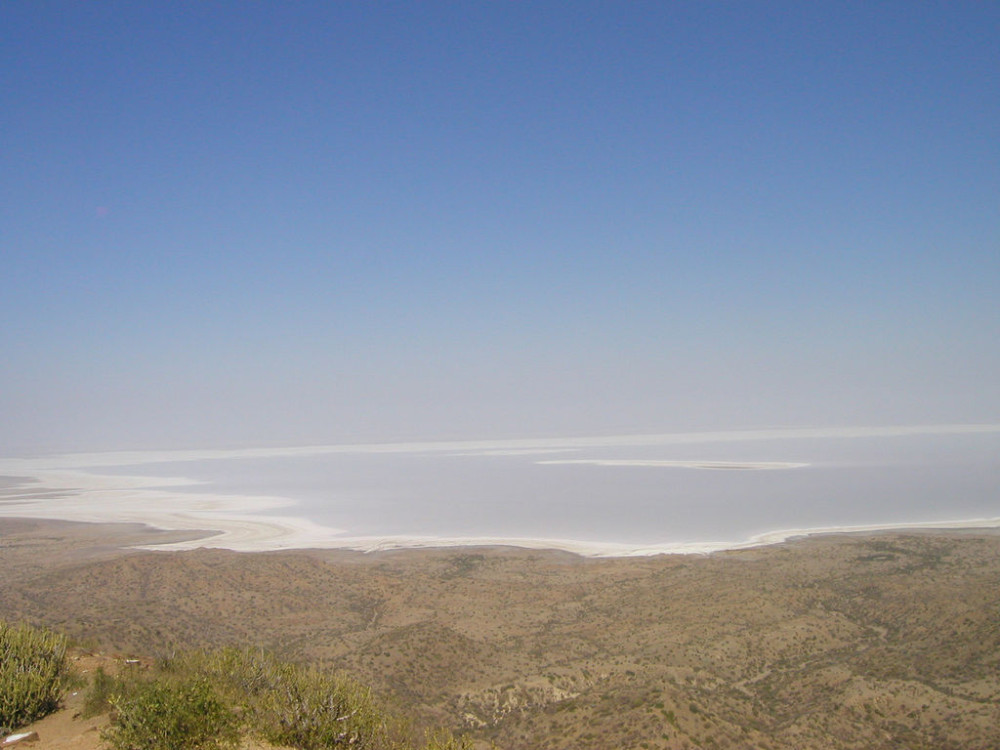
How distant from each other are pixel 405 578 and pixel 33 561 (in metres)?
16.3

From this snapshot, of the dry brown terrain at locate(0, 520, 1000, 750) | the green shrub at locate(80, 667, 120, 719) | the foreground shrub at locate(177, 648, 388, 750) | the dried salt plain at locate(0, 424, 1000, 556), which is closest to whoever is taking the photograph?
the foreground shrub at locate(177, 648, 388, 750)

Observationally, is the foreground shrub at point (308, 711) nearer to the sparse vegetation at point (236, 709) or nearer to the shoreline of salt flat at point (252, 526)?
the sparse vegetation at point (236, 709)

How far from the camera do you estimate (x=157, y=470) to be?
73750 mm

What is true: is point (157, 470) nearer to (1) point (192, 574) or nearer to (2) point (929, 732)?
(1) point (192, 574)

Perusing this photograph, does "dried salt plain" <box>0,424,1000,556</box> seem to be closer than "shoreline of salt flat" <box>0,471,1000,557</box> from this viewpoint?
No

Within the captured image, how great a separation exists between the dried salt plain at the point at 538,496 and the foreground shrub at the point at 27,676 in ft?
75.5

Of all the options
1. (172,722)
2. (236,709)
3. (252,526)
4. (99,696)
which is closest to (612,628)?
(236,709)

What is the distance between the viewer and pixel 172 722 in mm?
6727

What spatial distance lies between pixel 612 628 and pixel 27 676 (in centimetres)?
1472

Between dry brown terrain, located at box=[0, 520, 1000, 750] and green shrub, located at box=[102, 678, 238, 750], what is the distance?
24.6ft

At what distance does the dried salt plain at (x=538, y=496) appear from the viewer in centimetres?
3422

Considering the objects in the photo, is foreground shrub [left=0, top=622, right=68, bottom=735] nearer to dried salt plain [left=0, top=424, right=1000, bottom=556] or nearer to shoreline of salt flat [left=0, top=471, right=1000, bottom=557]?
shoreline of salt flat [left=0, top=471, right=1000, bottom=557]

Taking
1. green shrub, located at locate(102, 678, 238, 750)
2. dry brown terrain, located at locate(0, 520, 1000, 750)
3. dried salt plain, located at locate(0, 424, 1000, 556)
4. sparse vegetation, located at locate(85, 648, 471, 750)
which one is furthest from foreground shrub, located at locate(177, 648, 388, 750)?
dried salt plain, located at locate(0, 424, 1000, 556)

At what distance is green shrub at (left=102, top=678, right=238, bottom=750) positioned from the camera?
6648 mm
